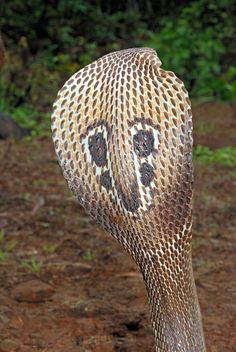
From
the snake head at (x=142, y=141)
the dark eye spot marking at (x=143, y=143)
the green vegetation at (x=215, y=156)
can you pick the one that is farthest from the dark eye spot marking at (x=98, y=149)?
the green vegetation at (x=215, y=156)

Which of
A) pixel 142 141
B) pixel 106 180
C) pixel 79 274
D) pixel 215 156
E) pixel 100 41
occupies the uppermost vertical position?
pixel 100 41

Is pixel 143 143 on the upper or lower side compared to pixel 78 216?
upper

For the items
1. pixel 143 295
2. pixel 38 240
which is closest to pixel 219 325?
pixel 143 295

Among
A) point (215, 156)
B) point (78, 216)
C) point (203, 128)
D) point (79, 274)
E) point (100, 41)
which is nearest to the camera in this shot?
point (79, 274)

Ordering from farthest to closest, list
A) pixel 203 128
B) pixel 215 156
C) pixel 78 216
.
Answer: pixel 203 128, pixel 215 156, pixel 78 216

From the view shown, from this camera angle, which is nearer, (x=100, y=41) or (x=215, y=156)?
(x=215, y=156)

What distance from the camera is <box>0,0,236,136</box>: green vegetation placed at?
819cm

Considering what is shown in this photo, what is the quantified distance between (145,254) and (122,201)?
0.51 ft

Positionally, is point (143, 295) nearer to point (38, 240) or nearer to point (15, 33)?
point (38, 240)

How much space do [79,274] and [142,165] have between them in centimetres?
155

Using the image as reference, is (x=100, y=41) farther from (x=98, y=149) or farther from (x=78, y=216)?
(x=98, y=149)

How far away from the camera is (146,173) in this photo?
1.93 meters

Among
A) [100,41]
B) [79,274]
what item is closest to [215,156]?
[79,274]

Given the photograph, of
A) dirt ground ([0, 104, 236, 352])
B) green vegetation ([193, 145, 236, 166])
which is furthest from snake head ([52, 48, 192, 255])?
green vegetation ([193, 145, 236, 166])
